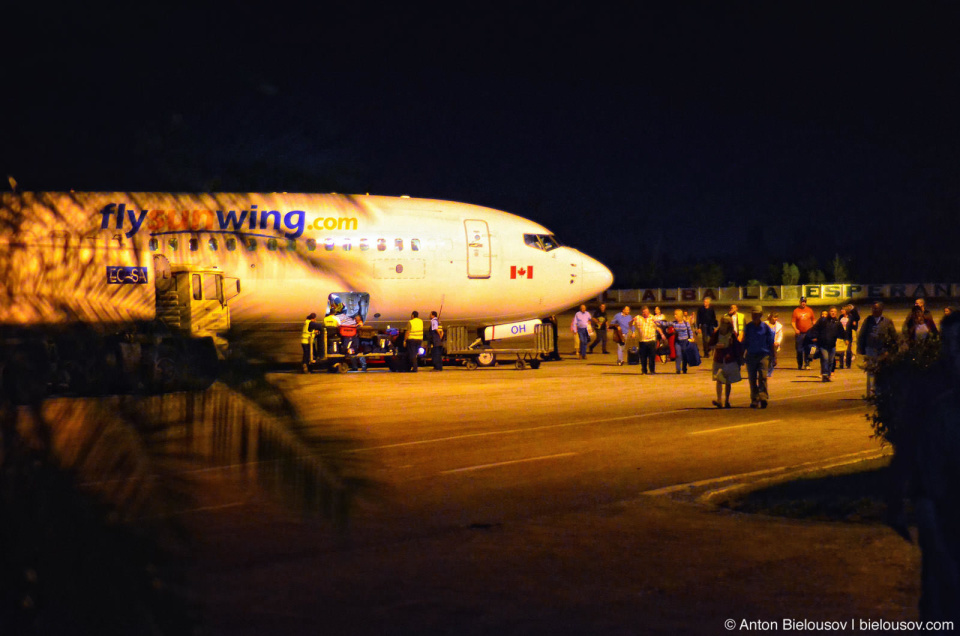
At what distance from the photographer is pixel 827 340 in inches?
931

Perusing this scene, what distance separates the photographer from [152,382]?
2.03 metres

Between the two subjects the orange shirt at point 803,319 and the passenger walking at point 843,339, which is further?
the orange shirt at point 803,319

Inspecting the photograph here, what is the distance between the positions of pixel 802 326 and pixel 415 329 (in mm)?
9302

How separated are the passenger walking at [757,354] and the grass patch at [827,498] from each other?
636cm

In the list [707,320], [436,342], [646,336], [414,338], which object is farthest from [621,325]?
[414,338]

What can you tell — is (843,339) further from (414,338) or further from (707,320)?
(414,338)

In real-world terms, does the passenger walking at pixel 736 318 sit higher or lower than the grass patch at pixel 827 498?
higher

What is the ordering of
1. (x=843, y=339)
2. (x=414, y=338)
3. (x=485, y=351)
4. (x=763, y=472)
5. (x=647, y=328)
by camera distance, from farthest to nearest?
(x=485, y=351), (x=414, y=338), (x=647, y=328), (x=843, y=339), (x=763, y=472)

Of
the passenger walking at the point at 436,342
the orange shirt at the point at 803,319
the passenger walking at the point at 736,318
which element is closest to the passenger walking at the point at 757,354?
the passenger walking at the point at 736,318

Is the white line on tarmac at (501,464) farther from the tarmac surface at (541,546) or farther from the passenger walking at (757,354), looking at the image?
the passenger walking at (757,354)

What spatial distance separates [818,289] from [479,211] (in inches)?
2525

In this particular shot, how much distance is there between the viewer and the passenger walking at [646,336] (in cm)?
2538

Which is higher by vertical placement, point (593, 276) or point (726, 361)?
point (593, 276)

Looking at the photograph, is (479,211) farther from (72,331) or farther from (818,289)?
(818,289)
